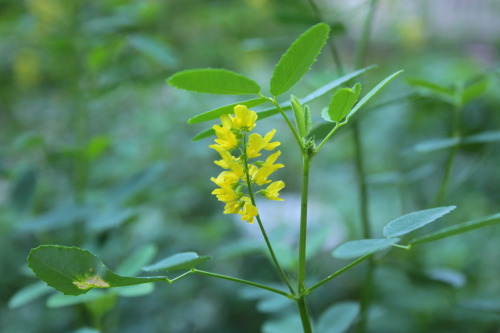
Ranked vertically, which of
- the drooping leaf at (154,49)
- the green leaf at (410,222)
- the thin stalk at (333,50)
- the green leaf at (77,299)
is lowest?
the green leaf at (77,299)

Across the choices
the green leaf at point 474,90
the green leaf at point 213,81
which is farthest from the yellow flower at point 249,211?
the green leaf at point 474,90

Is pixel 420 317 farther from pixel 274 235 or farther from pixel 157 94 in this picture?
pixel 157 94

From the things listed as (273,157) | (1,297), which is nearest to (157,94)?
(1,297)

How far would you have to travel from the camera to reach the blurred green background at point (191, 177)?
3.38ft

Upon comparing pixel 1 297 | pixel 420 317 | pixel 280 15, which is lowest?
pixel 420 317

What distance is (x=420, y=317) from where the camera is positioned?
51.3 inches

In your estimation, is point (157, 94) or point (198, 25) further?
point (198, 25)

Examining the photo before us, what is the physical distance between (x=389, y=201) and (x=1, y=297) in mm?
1391

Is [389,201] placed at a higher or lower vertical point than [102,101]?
lower

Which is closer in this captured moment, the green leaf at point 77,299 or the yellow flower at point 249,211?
the yellow flower at point 249,211

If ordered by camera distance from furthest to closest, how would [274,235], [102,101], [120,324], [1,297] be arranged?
[102,101] < [1,297] < [120,324] < [274,235]

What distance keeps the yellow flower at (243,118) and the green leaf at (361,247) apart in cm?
15

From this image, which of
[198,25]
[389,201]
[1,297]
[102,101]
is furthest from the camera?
[198,25]

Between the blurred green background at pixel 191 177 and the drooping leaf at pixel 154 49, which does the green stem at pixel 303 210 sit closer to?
the blurred green background at pixel 191 177
